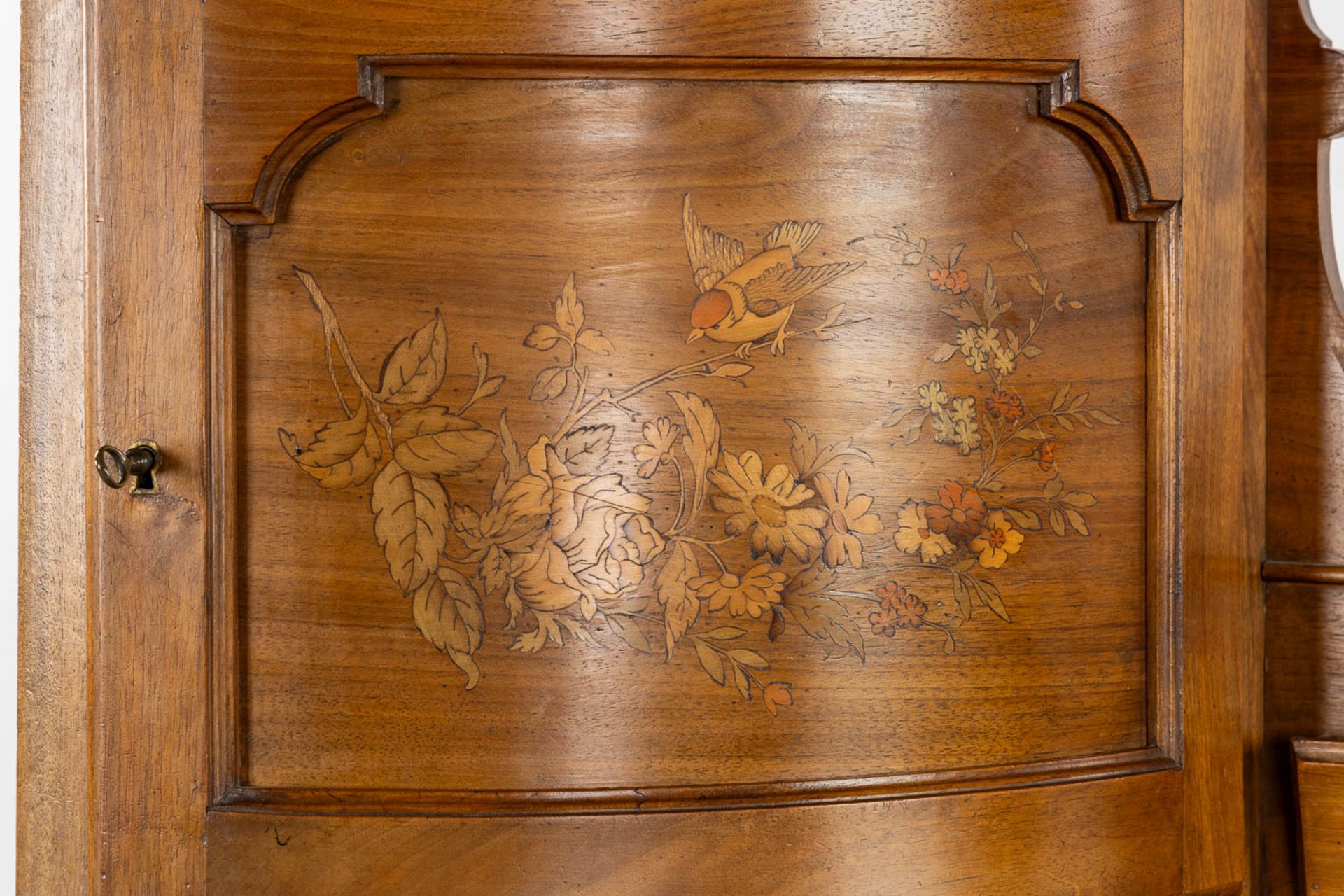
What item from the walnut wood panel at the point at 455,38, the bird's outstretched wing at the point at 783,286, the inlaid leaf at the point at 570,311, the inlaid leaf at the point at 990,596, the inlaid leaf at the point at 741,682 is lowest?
the inlaid leaf at the point at 741,682

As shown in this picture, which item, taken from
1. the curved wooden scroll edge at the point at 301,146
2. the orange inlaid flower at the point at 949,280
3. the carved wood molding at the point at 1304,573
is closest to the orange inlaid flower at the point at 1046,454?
the orange inlaid flower at the point at 949,280

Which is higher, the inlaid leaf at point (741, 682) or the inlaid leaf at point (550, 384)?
the inlaid leaf at point (550, 384)

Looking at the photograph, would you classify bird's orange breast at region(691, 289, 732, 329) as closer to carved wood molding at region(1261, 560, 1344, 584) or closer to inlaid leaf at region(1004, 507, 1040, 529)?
inlaid leaf at region(1004, 507, 1040, 529)

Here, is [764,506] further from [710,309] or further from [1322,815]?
[1322,815]

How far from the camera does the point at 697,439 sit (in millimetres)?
688

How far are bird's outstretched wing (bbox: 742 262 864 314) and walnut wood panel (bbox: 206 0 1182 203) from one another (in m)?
0.12

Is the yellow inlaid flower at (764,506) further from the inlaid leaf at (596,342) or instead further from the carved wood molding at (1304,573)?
the carved wood molding at (1304,573)

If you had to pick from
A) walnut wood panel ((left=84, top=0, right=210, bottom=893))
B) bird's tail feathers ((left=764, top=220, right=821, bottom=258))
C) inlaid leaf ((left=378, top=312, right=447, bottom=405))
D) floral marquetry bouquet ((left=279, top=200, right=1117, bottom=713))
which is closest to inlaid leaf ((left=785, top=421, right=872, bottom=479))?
floral marquetry bouquet ((left=279, top=200, right=1117, bottom=713))

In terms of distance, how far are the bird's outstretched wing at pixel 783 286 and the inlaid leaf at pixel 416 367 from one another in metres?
0.18

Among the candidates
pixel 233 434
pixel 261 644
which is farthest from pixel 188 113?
pixel 261 644

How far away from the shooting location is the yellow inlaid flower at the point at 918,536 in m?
0.71

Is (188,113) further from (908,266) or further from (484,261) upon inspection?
(908,266)

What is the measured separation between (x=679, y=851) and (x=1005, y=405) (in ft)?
1.08

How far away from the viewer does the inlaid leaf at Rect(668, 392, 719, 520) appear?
2.26ft
